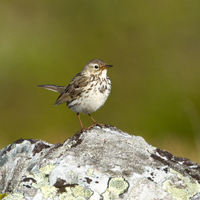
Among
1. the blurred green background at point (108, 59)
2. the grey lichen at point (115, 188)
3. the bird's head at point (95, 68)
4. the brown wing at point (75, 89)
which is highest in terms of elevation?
the blurred green background at point (108, 59)

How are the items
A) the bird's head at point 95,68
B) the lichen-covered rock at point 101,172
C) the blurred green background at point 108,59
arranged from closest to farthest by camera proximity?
the lichen-covered rock at point 101,172
the bird's head at point 95,68
the blurred green background at point 108,59

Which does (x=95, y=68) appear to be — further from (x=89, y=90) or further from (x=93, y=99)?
(x=93, y=99)

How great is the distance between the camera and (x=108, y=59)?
21.6 metres

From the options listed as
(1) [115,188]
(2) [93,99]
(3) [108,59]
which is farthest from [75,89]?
(3) [108,59]

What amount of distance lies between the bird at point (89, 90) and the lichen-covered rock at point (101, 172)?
1.81m

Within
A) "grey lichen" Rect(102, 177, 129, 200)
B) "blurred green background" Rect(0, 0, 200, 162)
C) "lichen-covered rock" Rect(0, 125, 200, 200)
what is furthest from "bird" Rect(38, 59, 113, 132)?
"blurred green background" Rect(0, 0, 200, 162)

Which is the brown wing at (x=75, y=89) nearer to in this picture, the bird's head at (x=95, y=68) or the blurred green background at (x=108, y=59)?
the bird's head at (x=95, y=68)

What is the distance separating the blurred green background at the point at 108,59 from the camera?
58.0ft

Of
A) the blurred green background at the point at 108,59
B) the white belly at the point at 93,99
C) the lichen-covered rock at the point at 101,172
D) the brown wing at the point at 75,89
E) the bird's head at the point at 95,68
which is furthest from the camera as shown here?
the blurred green background at the point at 108,59

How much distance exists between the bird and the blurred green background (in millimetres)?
7491

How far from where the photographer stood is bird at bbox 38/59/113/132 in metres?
7.76

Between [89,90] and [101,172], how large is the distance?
298 centimetres

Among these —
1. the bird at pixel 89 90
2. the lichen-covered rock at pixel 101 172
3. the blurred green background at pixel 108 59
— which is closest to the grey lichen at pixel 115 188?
the lichen-covered rock at pixel 101 172

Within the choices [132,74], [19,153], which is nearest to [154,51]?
[132,74]
